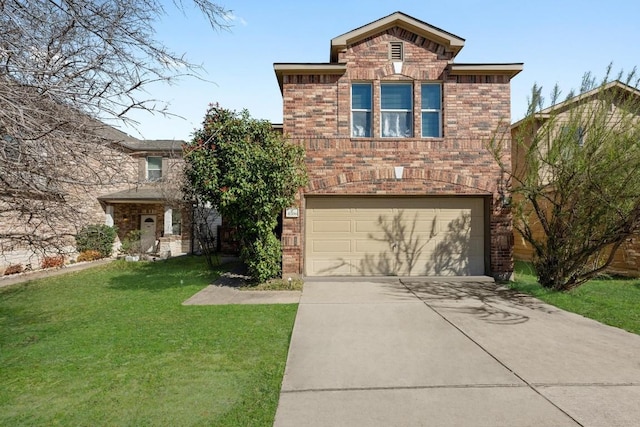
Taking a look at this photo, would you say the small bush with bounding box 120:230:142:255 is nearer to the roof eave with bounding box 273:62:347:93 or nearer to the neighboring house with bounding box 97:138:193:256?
the neighboring house with bounding box 97:138:193:256

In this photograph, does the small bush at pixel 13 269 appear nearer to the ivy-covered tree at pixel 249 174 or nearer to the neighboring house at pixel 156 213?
the neighboring house at pixel 156 213

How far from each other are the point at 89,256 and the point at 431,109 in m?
14.7

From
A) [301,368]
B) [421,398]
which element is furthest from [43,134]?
[421,398]

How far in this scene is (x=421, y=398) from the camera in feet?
11.5

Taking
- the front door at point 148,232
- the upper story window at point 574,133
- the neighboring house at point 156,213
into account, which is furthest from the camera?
the front door at point 148,232

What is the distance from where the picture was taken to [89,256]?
14750mm

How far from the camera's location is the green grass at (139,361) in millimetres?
3242

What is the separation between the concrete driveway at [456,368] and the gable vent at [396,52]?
7111mm

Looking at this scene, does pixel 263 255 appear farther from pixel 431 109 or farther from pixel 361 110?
pixel 431 109

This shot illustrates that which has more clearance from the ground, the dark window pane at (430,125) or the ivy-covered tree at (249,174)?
the dark window pane at (430,125)

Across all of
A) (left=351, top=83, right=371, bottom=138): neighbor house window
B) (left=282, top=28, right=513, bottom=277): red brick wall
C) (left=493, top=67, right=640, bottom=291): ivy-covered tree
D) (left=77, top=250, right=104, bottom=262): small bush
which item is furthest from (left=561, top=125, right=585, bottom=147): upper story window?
(left=77, top=250, right=104, bottom=262): small bush

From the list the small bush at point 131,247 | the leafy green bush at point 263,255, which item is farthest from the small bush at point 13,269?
the leafy green bush at point 263,255

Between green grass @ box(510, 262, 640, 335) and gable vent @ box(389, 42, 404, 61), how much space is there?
23.3 ft

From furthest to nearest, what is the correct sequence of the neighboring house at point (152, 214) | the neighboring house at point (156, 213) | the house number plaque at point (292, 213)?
the neighboring house at point (152, 214) < the neighboring house at point (156, 213) < the house number plaque at point (292, 213)
